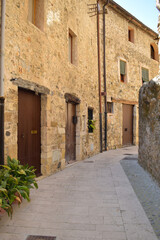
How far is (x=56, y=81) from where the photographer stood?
6156 mm

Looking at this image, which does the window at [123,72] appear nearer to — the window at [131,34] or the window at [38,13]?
the window at [131,34]

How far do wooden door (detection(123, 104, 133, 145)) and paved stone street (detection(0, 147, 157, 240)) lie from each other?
7.73 meters

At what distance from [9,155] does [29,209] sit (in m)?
1.13

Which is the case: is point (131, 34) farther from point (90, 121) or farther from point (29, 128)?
point (29, 128)

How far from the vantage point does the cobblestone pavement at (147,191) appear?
311 centimetres

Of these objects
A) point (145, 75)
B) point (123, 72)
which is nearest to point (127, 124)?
point (123, 72)

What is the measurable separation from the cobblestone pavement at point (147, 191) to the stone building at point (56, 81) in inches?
81.2

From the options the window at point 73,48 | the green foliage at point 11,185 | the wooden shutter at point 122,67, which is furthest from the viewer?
the wooden shutter at point 122,67

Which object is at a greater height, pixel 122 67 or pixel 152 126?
pixel 122 67

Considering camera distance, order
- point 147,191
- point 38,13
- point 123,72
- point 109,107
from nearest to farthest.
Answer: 1. point 147,191
2. point 38,13
3. point 109,107
4. point 123,72

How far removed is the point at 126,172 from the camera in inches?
239

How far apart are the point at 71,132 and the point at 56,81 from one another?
221 cm

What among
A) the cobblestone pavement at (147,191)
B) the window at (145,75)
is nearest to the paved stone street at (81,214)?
the cobblestone pavement at (147,191)

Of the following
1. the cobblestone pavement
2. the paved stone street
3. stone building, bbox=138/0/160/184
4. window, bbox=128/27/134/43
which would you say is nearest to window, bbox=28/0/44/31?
Result: stone building, bbox=138/0/160/184
